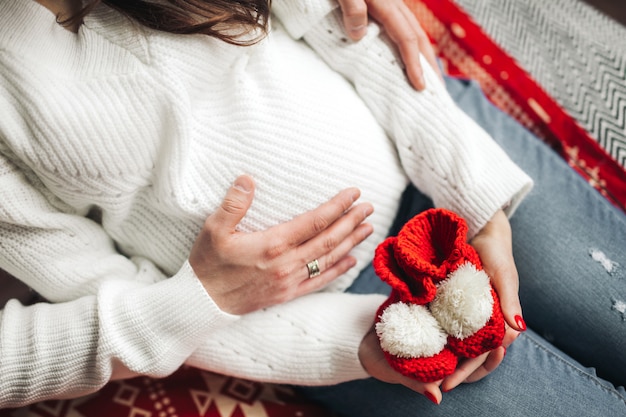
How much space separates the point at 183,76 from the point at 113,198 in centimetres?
19

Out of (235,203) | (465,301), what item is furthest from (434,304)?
(235,203)

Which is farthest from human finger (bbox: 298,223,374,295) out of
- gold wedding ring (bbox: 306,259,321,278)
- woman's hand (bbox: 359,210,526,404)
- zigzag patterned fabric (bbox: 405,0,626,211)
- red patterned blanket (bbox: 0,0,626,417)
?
zigzag patterned fabric (bbox: 405,0,626,211)

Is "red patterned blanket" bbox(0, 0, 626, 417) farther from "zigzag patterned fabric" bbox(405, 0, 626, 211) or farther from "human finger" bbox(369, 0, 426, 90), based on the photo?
"human finger" bbox(369, 0, 426, 90)

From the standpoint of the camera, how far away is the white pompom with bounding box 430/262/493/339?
1.78 feet

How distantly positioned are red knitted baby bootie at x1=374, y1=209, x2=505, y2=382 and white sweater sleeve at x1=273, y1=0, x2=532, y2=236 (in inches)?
6.1

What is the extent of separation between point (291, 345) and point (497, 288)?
12.1 inches

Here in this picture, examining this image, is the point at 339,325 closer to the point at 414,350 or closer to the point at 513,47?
the point at 414,350

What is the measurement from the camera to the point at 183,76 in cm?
64

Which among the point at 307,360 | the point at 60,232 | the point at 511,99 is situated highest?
the point at 511,99

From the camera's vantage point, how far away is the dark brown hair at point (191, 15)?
62cm

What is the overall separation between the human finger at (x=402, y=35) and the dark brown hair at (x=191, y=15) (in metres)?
0.22

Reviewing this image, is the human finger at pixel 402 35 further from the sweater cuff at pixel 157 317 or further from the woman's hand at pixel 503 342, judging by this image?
the sweater cuff at pixel 157 317

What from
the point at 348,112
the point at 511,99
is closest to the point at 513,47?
the point at 511,99

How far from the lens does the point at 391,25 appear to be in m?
0.75
